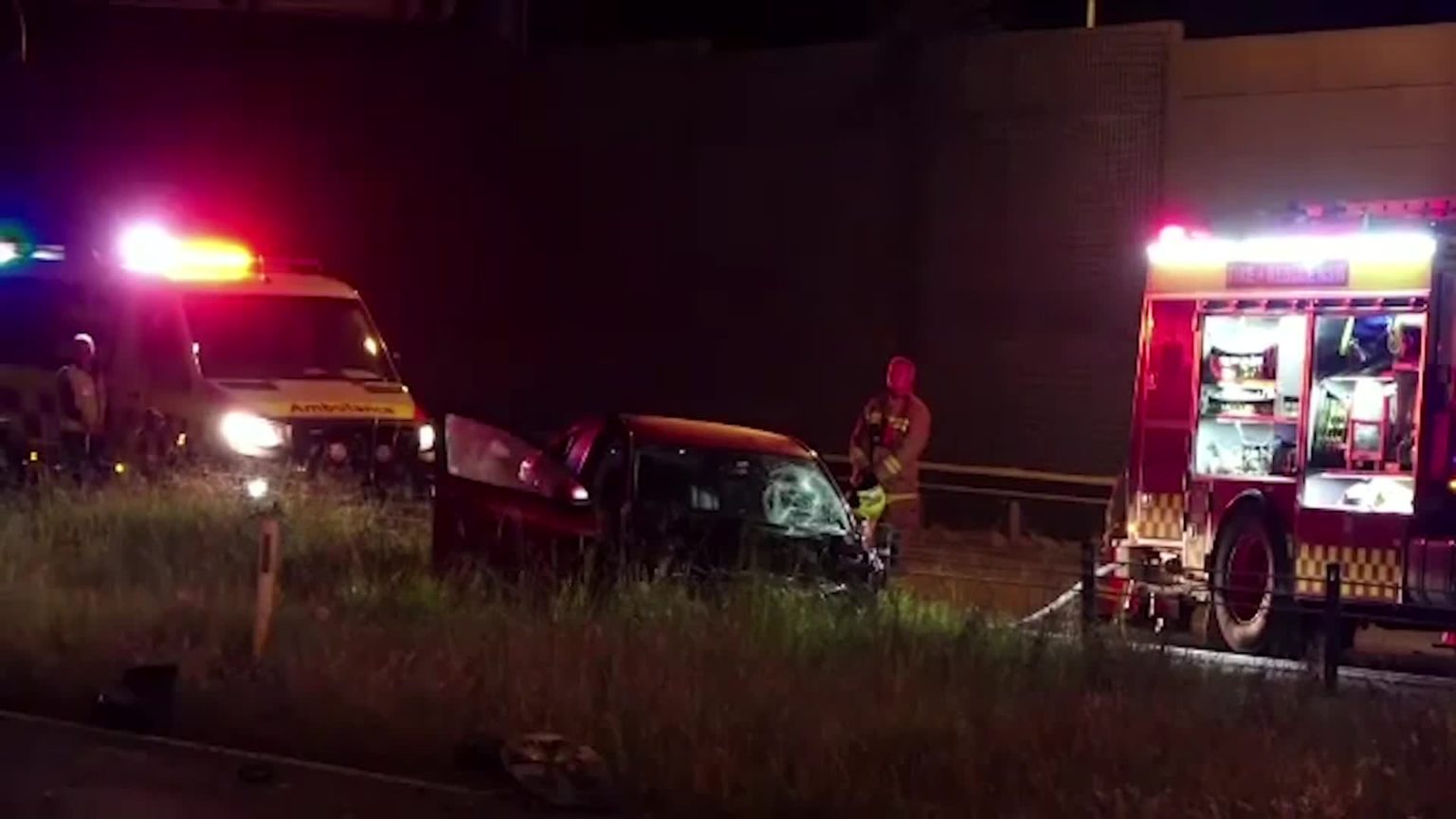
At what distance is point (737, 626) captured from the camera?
426 inches

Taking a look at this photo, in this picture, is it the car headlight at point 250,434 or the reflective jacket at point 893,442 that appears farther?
the car headlight at point 250,434

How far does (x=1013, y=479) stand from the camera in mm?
22688

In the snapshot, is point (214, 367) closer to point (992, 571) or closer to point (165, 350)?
point (165, 350)

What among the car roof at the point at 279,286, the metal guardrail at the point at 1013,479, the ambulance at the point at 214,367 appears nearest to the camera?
the ambulance at the point at 214,367

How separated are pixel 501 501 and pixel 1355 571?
4.99 metres

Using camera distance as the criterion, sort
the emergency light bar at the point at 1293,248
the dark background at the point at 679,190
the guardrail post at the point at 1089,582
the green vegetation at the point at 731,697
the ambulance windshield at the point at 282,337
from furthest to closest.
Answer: the dark background at the point at 679,190 → the ambulance windshield at the point at 282,337 → the emergency light bar at the point at 1293,248 → the guardrail post at the point at 1089,582 → the green vegetation at the point at 731,697

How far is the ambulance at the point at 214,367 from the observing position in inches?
646

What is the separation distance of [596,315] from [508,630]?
56.7 ft

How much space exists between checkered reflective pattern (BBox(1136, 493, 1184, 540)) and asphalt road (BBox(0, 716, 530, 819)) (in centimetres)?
800

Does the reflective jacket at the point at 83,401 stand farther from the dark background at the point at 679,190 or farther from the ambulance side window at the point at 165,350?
the dark background at the point at 679,190

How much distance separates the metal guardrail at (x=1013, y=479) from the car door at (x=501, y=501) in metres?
8.13

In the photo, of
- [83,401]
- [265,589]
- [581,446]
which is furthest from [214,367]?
[265,589]

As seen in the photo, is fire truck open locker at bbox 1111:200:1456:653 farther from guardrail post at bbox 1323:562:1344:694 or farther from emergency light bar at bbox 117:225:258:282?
emergency light bar at bbox 117:225:258:282

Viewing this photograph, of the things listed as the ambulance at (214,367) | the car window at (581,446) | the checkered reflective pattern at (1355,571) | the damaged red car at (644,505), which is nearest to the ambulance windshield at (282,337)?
the ambulance at (214,367)
